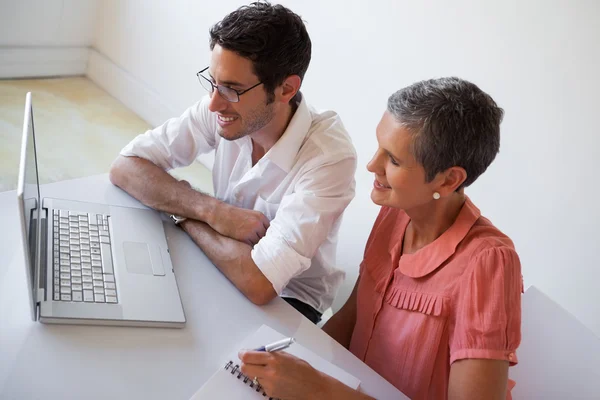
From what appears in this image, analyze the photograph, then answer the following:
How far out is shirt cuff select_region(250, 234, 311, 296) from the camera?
1370 millimetres

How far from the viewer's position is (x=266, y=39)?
151 centimetres

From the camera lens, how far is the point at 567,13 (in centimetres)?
189

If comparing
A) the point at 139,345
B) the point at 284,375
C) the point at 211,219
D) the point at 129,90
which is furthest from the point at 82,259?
the point at 129,90

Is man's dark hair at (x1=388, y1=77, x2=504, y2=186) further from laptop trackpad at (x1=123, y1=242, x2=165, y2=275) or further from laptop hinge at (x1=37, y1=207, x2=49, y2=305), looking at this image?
laptop hinge at (x1=37, y1=207, x2=49, y2=305)

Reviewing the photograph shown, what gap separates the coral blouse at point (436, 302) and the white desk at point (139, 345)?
0.33 feet

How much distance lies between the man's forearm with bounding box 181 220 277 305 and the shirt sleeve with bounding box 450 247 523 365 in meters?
0.40

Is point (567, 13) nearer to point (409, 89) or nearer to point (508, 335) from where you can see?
point (409, 89)

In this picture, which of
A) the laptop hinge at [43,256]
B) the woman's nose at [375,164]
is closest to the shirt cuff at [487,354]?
the woman's nose at [375,164]

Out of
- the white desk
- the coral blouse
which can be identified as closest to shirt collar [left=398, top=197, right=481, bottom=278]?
the coral blouse

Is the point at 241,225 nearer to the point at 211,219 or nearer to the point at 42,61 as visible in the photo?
the point at 211,219

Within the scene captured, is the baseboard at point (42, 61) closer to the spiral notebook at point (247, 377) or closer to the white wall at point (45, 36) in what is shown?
the white wall at point (45, 36)

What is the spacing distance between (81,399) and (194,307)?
320 millimetres

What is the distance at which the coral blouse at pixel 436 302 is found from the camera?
1125mm

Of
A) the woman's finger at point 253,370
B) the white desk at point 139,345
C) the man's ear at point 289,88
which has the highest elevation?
the man's ear at point 289,88
